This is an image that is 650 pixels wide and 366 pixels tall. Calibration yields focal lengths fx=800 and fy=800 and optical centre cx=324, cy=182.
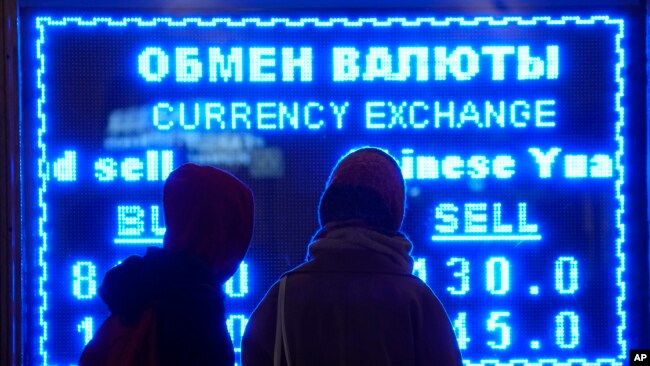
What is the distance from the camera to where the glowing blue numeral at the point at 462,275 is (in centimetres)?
310

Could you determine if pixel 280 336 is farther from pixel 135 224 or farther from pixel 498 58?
pixel 498 58

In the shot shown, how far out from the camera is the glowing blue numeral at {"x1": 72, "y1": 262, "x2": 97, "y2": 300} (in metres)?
3.08

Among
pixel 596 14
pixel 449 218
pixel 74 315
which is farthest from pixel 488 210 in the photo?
pixel 74 315

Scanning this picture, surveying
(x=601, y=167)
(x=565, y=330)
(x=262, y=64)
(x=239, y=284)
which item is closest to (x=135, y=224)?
(x=239, y=284)

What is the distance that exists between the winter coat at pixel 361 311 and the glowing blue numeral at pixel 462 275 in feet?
3.26

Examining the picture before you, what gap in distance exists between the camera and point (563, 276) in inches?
122

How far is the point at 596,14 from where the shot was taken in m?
3.13

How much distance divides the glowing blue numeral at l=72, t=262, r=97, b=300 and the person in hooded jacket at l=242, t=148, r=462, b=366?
3.81 ft

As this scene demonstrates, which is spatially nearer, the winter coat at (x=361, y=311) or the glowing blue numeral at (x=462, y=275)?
the winter coat at (x=361, y=311)

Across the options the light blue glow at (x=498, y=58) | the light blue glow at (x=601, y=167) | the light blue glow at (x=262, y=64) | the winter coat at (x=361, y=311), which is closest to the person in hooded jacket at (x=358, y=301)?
the winter coat at (x=361, y=311)

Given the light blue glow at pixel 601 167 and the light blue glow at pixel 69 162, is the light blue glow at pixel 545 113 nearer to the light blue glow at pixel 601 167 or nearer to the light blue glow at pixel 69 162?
the light blue glow at pixel 601 167

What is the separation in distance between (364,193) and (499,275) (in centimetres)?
118

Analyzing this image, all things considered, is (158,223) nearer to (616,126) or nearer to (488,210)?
(488,210)

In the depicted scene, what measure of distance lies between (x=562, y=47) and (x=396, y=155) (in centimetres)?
77
